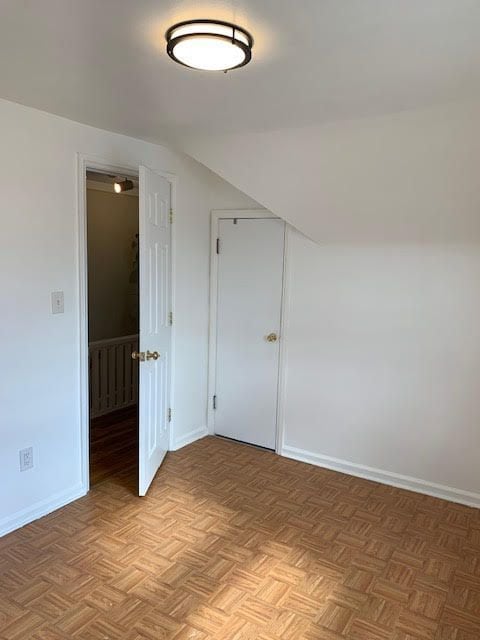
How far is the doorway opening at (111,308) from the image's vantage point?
4.53m

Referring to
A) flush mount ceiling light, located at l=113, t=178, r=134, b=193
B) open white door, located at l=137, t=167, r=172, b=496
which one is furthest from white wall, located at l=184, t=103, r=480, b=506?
flush mount ceiling light, located at l=113, t=178, r=134, b=193

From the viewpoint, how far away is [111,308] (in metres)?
4.88

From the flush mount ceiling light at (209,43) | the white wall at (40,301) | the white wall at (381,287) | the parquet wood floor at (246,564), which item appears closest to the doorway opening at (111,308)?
the white wall at (40,301)

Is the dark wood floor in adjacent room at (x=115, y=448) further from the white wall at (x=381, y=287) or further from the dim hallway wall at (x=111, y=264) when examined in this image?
the white wall at (x=381, y=287)

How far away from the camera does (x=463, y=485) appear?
320 cm

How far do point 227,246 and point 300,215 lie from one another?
88 cm

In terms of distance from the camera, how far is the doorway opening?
4531 mm

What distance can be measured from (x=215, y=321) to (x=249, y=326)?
0.31 m

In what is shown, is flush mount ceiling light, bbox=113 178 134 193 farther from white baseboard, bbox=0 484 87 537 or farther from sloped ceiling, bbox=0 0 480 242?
white baseboard, bbox=0 484 87 537

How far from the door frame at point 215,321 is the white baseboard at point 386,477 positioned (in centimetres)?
21

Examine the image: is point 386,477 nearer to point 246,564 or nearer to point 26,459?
point 246,564

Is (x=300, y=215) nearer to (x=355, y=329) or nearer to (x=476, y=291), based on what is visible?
(x=355, y=329)

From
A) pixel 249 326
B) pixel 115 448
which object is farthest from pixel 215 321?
pixel 115 448

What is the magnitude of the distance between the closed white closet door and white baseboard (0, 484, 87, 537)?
1.38 metres
